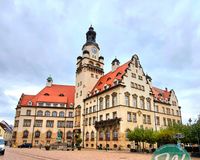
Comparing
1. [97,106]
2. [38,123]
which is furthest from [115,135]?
[38,123]

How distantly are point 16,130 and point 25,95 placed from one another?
12.5 meters

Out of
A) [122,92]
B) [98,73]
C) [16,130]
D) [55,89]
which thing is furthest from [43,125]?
[122,92]

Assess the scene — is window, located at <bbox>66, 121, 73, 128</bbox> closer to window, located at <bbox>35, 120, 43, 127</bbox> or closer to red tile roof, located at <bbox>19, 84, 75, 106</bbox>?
red tile roof, located at <bbox>19, 84, 75, 106</bbox>

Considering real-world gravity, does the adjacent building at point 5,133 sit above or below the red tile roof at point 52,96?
below

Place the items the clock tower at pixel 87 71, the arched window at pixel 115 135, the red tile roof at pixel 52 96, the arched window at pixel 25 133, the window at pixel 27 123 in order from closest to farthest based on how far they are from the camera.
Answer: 1. the arched window at pixel 115 135
2. the clock tower at pixel 87 71
3. the arched window at pixel 25 133
4. the window at pixel 27 123
5. the red tile roof at pixel 52 96

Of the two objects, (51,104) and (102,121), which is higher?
(51,104)

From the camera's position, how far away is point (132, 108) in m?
47.0

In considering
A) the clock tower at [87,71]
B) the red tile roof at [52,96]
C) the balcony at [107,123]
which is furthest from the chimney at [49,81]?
the balcony at [107,123]

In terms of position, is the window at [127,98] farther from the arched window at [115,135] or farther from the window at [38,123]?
the window at [38,123]

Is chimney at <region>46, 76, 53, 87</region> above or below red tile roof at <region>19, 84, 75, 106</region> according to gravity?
above

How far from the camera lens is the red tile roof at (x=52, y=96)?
6794cm

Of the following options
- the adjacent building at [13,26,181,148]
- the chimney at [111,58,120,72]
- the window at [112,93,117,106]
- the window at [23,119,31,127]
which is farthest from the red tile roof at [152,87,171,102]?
the window at [23,119,31,127]

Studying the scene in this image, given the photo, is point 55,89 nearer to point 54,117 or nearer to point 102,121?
point 54,117

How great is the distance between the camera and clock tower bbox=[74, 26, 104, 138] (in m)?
60.4
